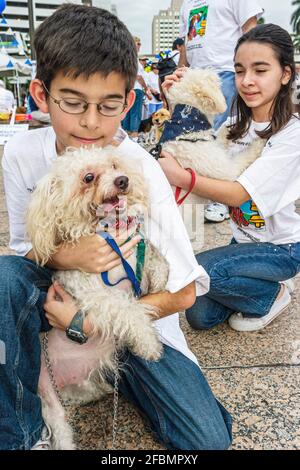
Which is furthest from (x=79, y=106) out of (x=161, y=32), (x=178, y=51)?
(x=161, y=32)

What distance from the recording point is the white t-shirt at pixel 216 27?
3.70 m

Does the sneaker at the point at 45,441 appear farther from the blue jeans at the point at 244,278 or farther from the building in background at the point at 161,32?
the building in background at the point at 161,32

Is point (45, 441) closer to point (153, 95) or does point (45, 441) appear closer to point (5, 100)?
point (5, 100)

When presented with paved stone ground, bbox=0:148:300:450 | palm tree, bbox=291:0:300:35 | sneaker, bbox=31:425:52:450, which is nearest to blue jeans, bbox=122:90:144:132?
paved stone ground, bbox=0:148:300:450

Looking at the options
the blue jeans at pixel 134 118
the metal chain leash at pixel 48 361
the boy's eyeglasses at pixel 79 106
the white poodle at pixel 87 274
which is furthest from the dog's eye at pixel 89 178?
the blue jeans at pixel 134 118

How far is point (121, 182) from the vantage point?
1499 millimetres

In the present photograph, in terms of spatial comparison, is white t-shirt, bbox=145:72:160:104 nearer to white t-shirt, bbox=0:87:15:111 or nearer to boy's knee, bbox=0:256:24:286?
white t-shirt, bbox=0:87:15:111

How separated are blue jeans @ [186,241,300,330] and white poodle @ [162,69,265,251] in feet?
1.49

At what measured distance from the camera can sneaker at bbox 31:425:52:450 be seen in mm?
1464

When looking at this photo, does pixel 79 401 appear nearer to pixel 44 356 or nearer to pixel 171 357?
pixel 44 356

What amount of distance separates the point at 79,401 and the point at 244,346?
3.11ft

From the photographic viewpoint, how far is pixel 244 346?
2.28m

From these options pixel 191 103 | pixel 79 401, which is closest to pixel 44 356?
pixel 79 401
